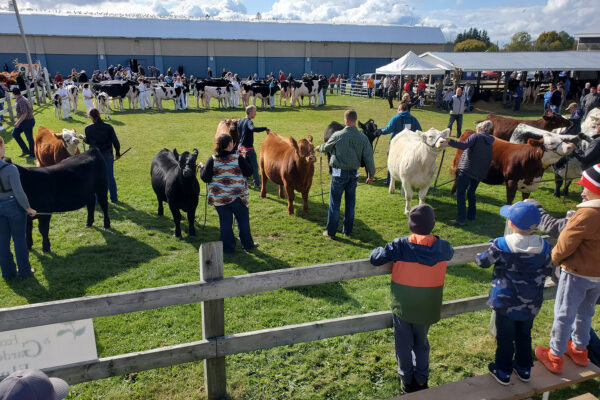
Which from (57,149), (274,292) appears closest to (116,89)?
(57,149)

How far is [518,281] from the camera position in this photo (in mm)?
3086

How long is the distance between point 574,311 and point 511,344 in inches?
25.5

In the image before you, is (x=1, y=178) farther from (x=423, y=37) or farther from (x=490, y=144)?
(x=423, y=37)

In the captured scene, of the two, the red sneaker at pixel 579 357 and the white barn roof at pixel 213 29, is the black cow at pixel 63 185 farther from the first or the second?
the white barn roof at pixel 213 29

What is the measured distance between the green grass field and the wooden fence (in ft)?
1.97

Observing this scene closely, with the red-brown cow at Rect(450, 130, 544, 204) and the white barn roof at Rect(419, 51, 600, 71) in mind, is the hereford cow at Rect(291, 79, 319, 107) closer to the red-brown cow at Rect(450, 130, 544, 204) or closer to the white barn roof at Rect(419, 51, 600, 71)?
the white barn roof at Rect(419, 51, 600, 71)

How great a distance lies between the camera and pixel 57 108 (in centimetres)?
1816

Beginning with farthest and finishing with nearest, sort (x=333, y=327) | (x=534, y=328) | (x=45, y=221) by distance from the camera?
(x=45, y=221)
(x=534, y=328)
(x=333, y=327)

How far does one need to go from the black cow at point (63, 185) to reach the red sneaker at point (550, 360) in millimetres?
6528

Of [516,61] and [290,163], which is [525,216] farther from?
[516,61]

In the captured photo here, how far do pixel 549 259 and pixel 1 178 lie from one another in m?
5.57

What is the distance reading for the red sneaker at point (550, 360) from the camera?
3.35 meters

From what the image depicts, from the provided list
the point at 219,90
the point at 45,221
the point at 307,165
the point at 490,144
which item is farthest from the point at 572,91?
the point at 45,221

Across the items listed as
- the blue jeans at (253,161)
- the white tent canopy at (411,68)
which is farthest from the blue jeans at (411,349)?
the white tent canopy at (411,68)
